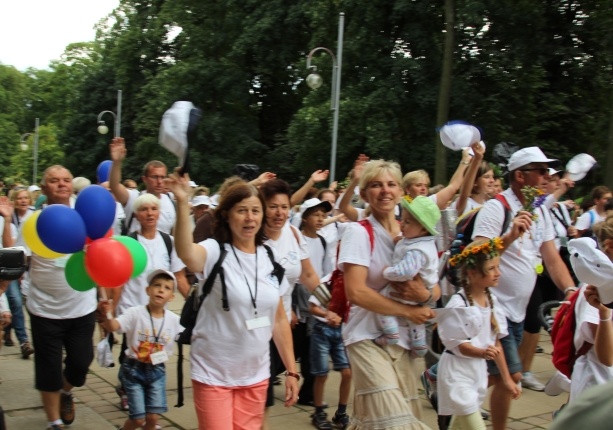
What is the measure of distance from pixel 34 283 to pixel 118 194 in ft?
5.38

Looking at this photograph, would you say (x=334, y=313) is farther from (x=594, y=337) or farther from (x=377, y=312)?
(x=594, y=337)

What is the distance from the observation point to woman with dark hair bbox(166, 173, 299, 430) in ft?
12.6

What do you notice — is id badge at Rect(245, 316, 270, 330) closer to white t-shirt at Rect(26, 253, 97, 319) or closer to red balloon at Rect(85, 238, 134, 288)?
red balloon at Rect(85, 238, 134, 288)

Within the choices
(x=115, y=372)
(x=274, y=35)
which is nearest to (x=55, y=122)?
(x=274, y=35)

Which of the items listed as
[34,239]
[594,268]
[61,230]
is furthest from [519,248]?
[34,239]

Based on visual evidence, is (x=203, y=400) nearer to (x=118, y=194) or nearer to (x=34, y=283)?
(x=34, y=283)

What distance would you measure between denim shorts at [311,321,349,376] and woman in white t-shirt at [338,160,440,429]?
5.67 feet

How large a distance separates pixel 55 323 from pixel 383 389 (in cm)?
262

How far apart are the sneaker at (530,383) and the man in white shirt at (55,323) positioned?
3891mm

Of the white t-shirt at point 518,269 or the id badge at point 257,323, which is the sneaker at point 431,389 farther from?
the id badge at point 257,323

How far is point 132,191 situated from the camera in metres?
7.24

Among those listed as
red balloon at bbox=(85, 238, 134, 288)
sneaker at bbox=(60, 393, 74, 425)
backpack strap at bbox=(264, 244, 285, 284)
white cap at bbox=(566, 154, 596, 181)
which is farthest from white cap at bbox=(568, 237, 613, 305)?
white cap at bbox=(566, 154, 596, 181)

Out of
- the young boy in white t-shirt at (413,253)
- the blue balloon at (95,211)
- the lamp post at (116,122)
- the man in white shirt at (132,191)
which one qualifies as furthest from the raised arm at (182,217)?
the lamp post at (116,122)

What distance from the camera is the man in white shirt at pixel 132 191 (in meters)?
6.39
